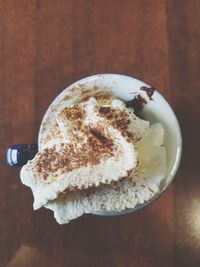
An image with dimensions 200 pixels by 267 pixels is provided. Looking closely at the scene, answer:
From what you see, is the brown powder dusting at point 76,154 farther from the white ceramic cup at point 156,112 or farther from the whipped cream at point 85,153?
the white ceramic cup at point 156,112

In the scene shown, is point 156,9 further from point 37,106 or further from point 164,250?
point 164,250

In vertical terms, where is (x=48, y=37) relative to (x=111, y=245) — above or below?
above

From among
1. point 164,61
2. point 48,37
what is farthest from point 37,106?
Answer: point 164,61

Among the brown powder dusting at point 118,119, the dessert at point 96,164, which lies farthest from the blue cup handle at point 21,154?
the brown powder dusting at point 118,119

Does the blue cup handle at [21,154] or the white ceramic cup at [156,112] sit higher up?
the white ceramic cup at [156,112]

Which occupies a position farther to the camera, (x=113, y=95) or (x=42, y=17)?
(x=42, y=17)

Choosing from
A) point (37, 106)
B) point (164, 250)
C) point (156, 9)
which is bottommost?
point (164, 250)

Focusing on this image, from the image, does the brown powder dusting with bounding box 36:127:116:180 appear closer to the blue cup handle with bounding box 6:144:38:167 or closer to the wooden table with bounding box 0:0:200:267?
the blue cup handle with bounding box 6:144:38:167
